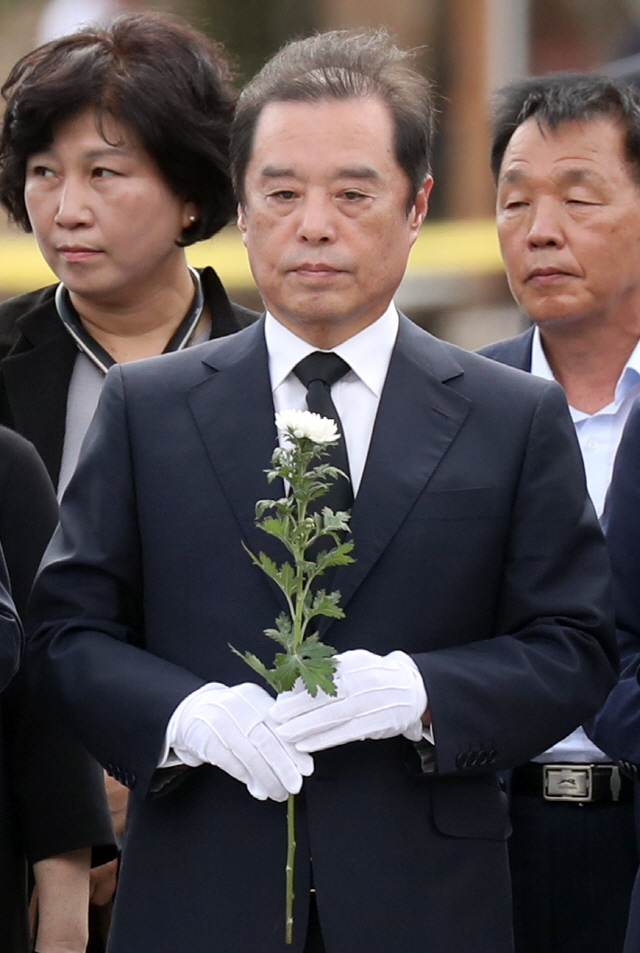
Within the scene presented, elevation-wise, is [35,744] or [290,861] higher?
[35,744]

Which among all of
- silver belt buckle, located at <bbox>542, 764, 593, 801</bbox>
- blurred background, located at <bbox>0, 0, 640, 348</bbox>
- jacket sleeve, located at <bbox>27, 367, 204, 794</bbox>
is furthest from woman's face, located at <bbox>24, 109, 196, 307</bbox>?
blurred background, located at <bbox>0, 0, 640, 348</bbox>

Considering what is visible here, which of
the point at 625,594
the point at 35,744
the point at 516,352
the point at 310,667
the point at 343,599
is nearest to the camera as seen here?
the point at 310,667

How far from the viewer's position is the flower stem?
2242 millimetres

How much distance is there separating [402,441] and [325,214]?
1.06ft

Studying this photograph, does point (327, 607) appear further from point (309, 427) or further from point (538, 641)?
point (538, 641)

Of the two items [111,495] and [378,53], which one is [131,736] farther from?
[378,53]

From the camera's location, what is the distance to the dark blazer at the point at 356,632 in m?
2.30

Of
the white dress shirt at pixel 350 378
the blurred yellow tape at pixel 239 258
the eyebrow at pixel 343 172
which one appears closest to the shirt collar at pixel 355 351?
the white dress shirt at pixel 350 378

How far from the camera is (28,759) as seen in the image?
269cm

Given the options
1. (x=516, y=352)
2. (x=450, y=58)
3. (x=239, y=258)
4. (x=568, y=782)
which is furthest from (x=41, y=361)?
(x=239, y=258)

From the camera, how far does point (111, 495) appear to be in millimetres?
2400

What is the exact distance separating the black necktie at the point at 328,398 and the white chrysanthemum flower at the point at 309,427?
21 cm

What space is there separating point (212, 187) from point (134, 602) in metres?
1.26

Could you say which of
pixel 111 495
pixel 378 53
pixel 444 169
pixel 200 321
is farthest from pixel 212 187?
pixel 444 169
